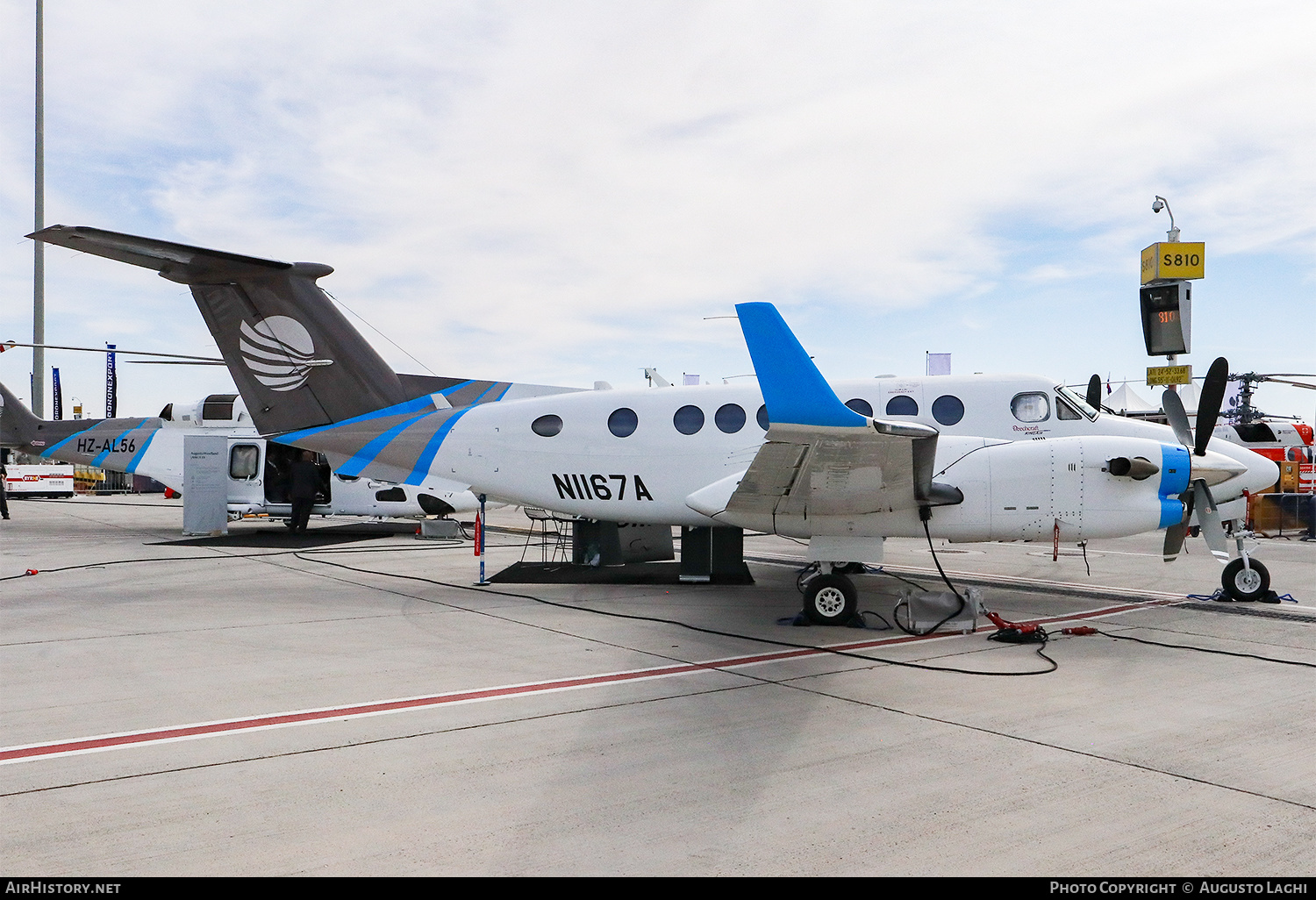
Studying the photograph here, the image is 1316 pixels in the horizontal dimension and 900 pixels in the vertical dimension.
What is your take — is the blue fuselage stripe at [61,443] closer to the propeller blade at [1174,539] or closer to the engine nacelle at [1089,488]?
the engine nacelle at [1089,488]

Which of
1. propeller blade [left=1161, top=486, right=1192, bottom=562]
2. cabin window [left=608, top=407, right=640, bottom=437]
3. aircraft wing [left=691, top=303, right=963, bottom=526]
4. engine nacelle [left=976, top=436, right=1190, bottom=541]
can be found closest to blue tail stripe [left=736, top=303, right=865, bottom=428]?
aircraft wing [left=691, top=303, right=963, bottom=526]

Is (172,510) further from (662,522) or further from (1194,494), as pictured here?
(1194,494)

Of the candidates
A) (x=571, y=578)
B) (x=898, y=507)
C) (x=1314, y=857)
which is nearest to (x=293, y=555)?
(x=571, y=578)

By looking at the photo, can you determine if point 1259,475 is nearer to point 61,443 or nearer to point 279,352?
point 279,352

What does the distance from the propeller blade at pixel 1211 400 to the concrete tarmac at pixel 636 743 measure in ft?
6.67

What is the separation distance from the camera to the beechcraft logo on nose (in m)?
12.2

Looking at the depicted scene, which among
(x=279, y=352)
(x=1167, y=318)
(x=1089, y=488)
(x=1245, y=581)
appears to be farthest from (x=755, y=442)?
(x=1167, y=318)

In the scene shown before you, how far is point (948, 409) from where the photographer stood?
10.7m

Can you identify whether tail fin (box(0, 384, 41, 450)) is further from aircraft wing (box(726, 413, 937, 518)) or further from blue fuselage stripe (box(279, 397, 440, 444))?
aircraft wing (box(726, 413, 937, 518))

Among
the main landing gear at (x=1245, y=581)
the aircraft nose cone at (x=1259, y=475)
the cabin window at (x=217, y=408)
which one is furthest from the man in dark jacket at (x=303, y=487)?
the aircraft nose cone at (x=1259, y=475)

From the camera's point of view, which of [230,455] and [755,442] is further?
[230,455]

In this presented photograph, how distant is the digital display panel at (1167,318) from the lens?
22125 millimetres

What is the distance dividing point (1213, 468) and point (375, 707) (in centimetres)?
940

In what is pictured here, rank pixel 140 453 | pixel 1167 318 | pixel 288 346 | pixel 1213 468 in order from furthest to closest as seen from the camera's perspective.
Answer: pixel 1167 318, pixel 140 453, pixel 288 346, pixel 1213 468
